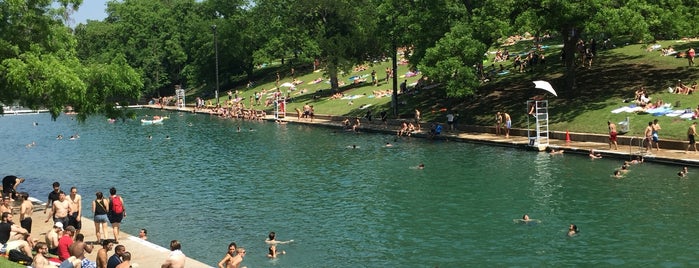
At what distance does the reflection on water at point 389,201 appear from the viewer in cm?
2212

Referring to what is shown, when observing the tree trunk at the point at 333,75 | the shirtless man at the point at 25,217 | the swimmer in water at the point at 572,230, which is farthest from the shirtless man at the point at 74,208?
the tree trunk at the point at 333,75

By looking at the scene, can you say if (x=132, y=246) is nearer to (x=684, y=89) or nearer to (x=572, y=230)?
(x=572, y=230)

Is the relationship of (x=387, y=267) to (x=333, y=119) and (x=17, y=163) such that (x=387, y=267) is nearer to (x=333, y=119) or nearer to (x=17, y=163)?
(x=17, y=163)

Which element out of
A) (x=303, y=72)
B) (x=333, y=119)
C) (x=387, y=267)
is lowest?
(x=387, y=267)

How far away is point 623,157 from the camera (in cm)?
3744

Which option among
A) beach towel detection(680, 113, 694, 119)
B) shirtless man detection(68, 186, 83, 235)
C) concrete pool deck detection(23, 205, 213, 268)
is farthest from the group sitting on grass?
shirtless man detection(68, 186, 83, 235)

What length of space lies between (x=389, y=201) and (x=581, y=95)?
82.1 ft

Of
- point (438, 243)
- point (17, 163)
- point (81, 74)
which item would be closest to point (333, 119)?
point (17, 163)

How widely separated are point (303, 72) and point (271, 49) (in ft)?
22.3

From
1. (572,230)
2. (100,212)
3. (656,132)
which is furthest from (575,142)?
(100,212)

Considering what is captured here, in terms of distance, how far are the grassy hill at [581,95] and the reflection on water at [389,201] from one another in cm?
519

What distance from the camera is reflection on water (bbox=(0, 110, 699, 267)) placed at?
2212 centimetres

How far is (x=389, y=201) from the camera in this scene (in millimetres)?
30016

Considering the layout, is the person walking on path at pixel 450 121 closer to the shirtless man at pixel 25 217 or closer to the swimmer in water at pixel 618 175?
Result: the swimmer in water at pixel 618 175
